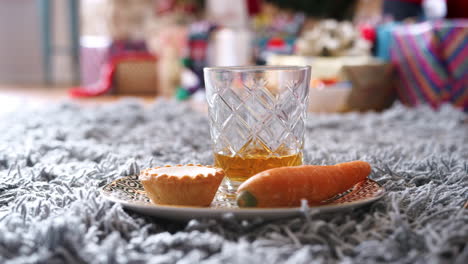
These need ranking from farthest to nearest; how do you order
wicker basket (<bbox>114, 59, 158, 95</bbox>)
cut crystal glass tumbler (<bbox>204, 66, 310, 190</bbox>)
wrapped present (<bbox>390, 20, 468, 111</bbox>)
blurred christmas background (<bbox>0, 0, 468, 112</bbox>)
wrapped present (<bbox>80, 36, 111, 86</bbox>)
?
1. wrapped present (<bbox>80, 36, 111, 86</bbox>)
2. wicker basket (<bbox>114, 59, 158, 95</bbox>)
3. blurred christmas background (<bbox>0, 0, 468, 112</bbox>)
4. wrapped present (<bbox>390, 20, 468, 111</bbox>)
5. cut crystal glass tumbler (<bbox>204, 66, 310, 190</bbox>)

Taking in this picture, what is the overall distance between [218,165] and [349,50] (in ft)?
6.17

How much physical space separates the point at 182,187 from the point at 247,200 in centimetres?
8

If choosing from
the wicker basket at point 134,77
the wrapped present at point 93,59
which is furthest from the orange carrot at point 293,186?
the wrapped present at point 93,59

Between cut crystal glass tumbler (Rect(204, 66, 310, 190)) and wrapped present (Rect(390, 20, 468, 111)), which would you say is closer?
cut crystal glass tumbler (Rect(204, 66, 310, 190))

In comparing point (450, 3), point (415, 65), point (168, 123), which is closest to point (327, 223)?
point (168, 123)

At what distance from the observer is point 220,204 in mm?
570

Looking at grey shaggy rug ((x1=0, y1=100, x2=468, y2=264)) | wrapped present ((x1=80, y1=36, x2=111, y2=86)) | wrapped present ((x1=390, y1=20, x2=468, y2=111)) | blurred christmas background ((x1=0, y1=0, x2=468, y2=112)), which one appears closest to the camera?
grey shaggy rug ((x1=0, y1=100, x2=468, y2=264))

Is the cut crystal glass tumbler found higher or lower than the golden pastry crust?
higher

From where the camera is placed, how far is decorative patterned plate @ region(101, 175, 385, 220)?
1.66 ft

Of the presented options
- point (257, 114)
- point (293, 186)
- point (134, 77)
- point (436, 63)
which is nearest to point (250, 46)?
point (134, 77)

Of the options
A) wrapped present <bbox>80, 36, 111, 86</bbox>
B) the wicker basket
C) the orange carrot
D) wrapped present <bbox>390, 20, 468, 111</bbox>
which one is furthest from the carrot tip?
wrapped present <bbox>80, 36, 111, 86</bbox>

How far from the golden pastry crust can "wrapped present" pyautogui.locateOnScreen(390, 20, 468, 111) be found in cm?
149

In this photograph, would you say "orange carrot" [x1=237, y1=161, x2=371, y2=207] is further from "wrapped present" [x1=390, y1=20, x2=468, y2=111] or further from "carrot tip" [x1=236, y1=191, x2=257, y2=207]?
"wrapped present" [x1=390, y1=20, x2=468, y2=111]

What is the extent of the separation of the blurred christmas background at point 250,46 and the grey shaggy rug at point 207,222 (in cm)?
93
